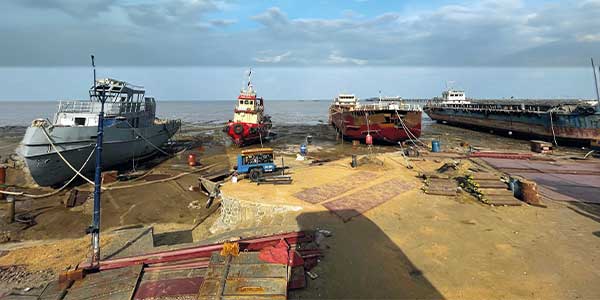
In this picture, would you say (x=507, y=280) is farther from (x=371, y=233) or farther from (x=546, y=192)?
(x=546, y=192)

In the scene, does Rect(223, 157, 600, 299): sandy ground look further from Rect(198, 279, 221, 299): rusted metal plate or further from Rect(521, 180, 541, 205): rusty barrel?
Rect(198, 279, 221, 299): rusted metal plate

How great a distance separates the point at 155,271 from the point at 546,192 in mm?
14467

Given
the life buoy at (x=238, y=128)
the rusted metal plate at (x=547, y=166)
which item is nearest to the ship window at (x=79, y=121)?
the life buoy at (x=238, y=128)

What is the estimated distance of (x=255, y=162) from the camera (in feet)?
47.2

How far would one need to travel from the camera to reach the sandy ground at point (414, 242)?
5590 millimetres

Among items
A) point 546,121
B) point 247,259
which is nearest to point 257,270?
point 247,259

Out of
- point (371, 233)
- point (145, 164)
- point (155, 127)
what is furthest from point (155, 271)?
point (155, 127)

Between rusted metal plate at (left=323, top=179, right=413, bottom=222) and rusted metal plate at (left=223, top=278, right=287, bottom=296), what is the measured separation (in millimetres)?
4090

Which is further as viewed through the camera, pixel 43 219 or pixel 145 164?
pixel 145 164

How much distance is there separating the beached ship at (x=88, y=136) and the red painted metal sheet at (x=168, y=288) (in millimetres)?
9805

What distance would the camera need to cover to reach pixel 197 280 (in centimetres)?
580

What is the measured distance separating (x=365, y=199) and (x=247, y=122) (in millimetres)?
23464

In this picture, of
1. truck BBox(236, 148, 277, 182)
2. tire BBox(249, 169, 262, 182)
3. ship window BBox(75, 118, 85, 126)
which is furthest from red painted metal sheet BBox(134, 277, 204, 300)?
ship window BBox(75, 118, 85, 126)

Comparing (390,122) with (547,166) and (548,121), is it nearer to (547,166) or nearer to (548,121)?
(547,166)
